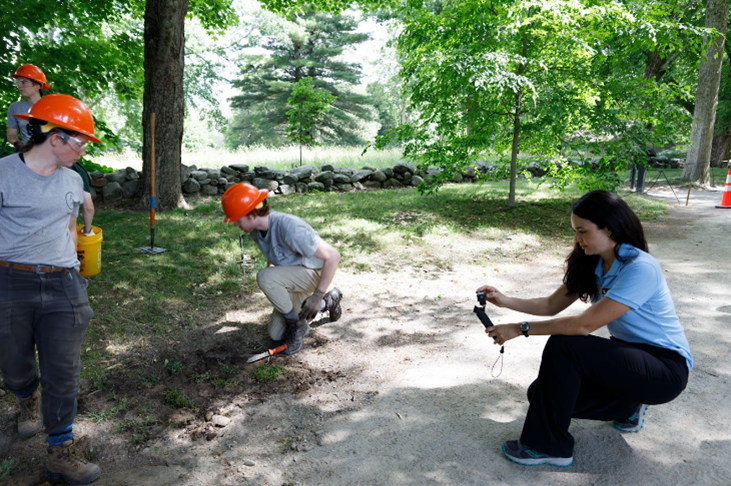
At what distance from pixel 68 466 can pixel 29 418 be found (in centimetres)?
62

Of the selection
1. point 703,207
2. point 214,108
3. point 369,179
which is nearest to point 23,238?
point 369,179

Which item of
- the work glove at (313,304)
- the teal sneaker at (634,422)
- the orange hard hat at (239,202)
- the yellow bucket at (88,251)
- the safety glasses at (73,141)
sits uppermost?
the safety glasses at (73,141)

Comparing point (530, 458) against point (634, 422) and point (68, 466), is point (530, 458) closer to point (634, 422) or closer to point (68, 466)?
point (634, 422)

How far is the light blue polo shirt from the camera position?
223 cm

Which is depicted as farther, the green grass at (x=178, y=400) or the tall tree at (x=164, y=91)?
the tall tree at (x=164, y=91)

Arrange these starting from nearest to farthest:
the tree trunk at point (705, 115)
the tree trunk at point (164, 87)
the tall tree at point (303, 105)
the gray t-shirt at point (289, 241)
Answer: the gray t-shirt at point (289, 241) < the tree trunk at point (164, 87) < the tree trunk at point (705, 115) < the tall tree at point (303, 105)

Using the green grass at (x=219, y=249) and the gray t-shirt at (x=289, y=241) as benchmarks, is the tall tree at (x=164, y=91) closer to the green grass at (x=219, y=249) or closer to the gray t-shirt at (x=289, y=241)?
the green grass at (x=219, y=249)

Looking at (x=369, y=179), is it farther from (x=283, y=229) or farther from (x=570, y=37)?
(x=283, y=229)

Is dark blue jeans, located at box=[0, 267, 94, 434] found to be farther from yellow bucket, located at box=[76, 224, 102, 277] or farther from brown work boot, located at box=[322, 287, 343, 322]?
brown work boot, located at box=[322, 287, 343, 322]

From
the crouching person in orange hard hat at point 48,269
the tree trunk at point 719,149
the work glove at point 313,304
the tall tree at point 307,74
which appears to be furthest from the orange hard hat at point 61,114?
the tall tree at point 307,74

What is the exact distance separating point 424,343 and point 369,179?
9569mm

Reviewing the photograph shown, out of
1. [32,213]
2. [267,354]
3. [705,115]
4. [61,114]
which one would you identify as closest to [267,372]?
[267,354]

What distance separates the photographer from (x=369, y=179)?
43.4ft

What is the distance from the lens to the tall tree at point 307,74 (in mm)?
26875
